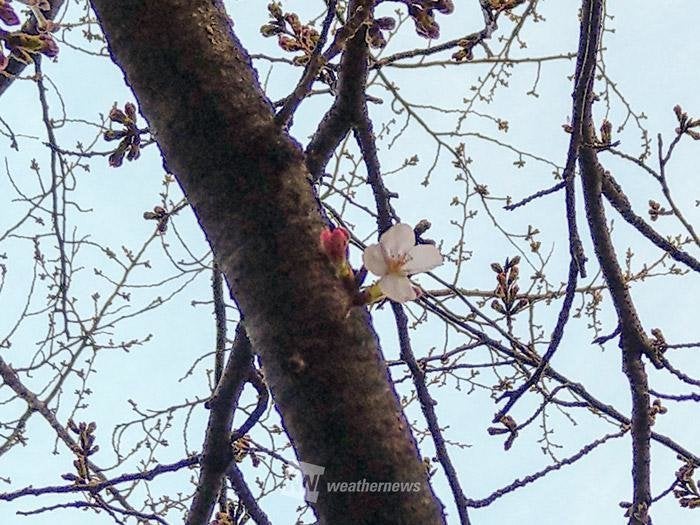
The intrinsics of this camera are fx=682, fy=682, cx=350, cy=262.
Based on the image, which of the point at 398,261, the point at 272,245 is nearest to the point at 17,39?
the point at 272,245

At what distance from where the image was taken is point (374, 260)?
87 centimetres

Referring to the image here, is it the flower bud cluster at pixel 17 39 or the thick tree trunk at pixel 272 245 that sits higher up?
the flower bud cluster at pixel 17 39

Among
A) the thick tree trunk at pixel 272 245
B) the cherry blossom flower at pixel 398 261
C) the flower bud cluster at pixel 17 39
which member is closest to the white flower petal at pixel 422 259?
the cherry blossom flower at pixel 398 261

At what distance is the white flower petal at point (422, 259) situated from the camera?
2.98ft

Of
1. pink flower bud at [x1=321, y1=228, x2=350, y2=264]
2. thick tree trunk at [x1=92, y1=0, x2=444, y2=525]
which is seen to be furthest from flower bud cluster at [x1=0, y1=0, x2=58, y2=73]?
pink flower bud at [x1=321, y1=228, x2=350, y2=264]

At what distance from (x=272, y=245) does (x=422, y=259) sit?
24 cm

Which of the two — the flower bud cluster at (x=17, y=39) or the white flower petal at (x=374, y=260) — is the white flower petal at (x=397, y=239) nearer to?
the white flower petal at (x=374, y=260)

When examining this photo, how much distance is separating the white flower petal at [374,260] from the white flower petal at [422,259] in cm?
4

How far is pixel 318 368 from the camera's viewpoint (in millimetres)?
728

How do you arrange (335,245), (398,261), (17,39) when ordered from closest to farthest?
(335,245) < (398,261) < (17,39)

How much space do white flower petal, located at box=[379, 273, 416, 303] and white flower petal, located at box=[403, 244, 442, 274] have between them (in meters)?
0.03

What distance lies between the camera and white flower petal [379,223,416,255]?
896mm

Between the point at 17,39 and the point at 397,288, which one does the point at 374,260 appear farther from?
the point at 17,39

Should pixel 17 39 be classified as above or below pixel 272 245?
above
